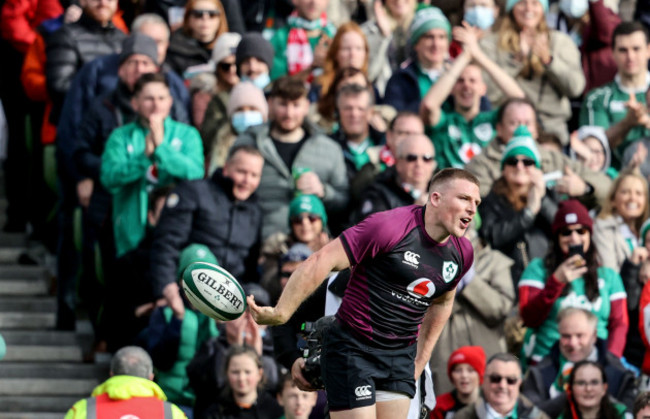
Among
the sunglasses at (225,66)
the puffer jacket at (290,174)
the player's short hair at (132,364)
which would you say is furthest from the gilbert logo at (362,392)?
the sunglasses at (225,66)

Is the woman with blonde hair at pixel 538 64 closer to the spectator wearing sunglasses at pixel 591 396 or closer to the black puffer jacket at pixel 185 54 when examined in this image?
the black puffer jacket at pixel 185 54

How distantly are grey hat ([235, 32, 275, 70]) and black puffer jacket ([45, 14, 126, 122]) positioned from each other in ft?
4.02

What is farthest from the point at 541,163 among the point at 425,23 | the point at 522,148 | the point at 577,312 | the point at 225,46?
the point at 225,46

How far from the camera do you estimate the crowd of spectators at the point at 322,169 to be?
12.6 metres

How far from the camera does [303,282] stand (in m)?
8.89

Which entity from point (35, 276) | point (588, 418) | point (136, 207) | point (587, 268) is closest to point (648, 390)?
point (588, 418)

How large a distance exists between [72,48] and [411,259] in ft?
21.4

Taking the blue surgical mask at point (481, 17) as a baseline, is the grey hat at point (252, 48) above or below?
below

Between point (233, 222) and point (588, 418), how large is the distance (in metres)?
3.24

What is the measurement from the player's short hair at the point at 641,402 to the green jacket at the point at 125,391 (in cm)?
321

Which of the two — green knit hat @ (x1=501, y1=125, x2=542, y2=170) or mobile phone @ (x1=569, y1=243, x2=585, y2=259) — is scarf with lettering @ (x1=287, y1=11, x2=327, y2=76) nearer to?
green knit hat @ (x1=501, y1=125, x2=542, y2=170)

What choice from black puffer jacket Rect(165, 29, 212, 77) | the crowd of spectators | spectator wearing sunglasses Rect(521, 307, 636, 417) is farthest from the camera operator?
black puffer jacket Rect(165, 29, 212, 77)

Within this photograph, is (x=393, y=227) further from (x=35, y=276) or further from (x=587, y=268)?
(x=35, y=276)

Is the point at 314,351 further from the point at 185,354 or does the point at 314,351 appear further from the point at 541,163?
the point at 541,163
